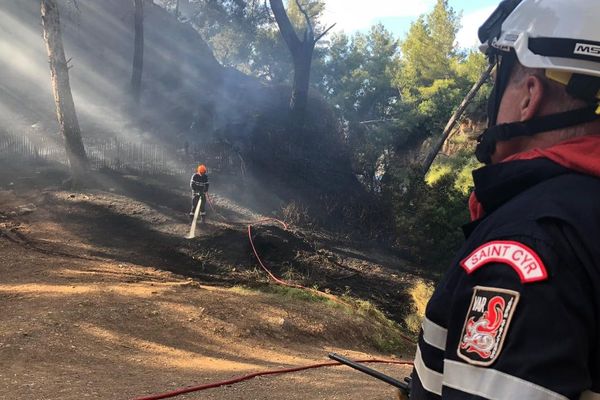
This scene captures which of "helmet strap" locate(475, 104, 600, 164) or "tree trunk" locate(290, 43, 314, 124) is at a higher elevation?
"tree trunk" locate(290, 43, 314, 124)

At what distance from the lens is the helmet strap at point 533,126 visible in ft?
3.92

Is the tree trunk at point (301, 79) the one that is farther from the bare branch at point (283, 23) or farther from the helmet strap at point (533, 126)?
the helmet strap at point (533, 126)

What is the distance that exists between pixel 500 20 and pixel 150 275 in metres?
8.90

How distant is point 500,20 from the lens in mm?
1726

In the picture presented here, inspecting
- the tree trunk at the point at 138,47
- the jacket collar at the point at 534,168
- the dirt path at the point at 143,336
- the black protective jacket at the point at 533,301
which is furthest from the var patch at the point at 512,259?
the tree trunk at the point at 138,47

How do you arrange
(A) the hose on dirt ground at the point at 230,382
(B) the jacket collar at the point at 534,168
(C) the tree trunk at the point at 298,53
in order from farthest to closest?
(C) the tree trunk at the point at 298,53, (A) the hose on dirt ground at the point at 230,382, (B) the jacket collar at the point at 534,168

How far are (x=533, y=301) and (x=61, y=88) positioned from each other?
14.4 meters

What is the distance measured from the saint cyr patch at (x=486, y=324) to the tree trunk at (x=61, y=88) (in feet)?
45.7

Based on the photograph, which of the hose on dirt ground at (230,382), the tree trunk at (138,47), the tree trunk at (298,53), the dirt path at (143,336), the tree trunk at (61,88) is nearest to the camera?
the hose on dirt ground at (230,382)

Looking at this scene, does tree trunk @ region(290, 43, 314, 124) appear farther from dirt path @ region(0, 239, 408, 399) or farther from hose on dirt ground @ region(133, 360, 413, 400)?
hose on dirt ground @ region(133, 360, 413, 400)

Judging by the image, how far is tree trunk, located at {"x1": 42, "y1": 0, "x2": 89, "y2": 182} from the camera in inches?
488

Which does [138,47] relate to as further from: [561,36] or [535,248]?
[535,248]

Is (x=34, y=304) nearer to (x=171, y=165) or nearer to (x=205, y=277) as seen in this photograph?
(x=205, y=277)

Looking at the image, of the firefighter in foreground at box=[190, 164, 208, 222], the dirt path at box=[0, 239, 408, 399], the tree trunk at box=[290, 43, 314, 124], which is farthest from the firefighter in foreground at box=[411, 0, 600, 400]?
the tree trunk at box=[290, 43, 314, 124]
